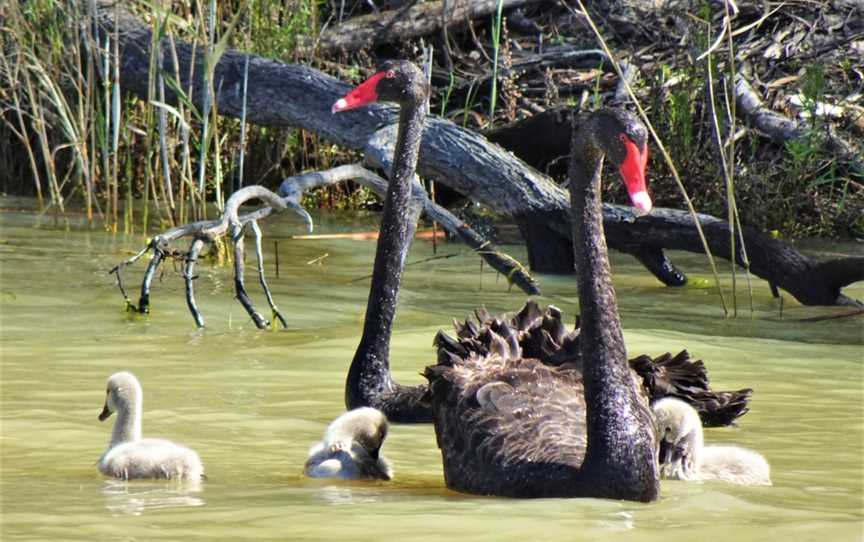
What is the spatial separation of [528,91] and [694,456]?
6.93 meters

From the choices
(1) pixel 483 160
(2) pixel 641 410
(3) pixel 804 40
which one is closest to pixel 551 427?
(2) pixel 641 410

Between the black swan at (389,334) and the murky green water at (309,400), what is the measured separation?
130mm

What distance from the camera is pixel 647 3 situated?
448 inches

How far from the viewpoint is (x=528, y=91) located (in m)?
11.2

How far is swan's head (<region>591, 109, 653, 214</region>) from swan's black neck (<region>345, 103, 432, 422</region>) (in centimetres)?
165

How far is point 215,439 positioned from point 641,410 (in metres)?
1.49

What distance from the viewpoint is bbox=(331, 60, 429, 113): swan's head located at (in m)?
5.81

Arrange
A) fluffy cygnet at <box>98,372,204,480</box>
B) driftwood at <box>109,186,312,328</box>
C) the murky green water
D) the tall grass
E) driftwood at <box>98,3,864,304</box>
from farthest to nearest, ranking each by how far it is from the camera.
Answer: the tall grass < driftwood at <box>98,3,864,304</box> < driftwood at <box>109,186,312,328</box> < fluffy cygnet at <box>98,372,204,480</box> < the murky green water

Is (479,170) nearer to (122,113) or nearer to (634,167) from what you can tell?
(122,113)

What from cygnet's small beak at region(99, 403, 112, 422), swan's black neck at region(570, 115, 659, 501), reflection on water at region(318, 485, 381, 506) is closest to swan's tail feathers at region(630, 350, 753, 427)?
swan's black neck at region(570, 115, 659, 501)

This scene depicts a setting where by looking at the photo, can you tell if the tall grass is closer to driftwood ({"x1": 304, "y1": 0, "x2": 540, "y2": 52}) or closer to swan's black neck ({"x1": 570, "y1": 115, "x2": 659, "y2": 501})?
driftwood ({"x1": 304, "y1": 0, "x2": 540, "y2": 52})

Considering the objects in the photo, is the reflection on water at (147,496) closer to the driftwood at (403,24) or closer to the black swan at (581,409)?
the black swan at (581,409)

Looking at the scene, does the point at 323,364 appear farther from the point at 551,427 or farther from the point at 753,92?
the point at 753,92

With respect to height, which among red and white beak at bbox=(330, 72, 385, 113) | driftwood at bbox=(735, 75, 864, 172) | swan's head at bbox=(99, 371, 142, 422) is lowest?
swan's head at bbox=(99, 371, 142, 422)
